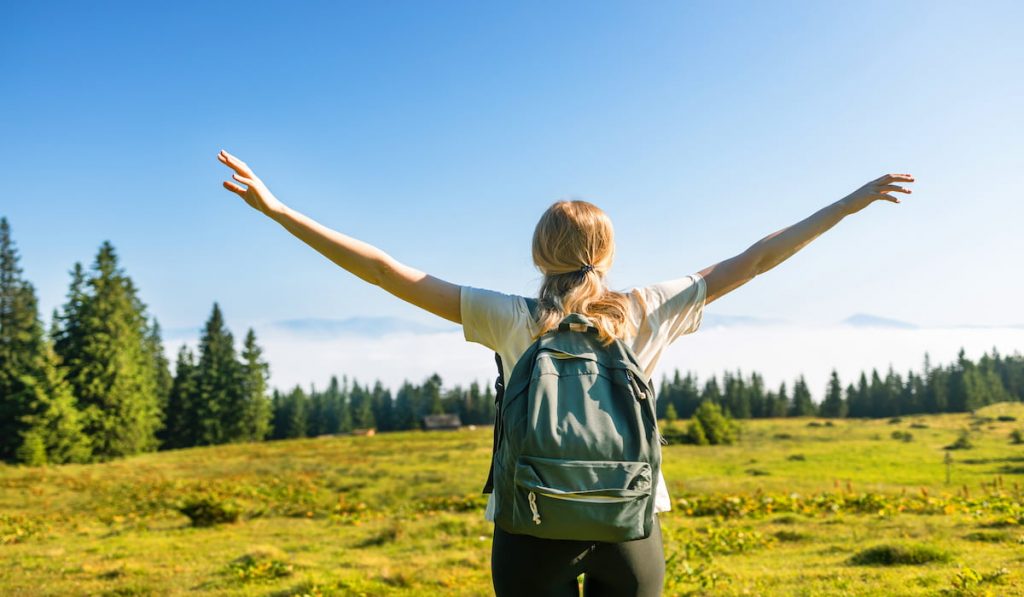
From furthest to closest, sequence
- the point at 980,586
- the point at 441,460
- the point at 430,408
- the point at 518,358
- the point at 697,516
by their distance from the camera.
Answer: the point at 430,408
the point at 441,460
the point at 697,516
the point at 980,586
the point at 518,358

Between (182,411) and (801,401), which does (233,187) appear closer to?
(182,411)

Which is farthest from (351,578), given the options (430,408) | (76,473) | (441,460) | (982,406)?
(430,408)

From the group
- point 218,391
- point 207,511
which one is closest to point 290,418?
point 218,391

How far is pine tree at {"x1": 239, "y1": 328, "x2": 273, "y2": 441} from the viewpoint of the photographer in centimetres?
5925

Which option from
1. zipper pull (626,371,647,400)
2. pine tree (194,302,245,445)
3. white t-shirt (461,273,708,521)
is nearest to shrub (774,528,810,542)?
white t-shirt (461,273,708,521)

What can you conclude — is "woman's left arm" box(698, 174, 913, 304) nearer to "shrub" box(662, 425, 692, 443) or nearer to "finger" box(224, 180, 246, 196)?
"finger" box(224, 180, 246, 196)

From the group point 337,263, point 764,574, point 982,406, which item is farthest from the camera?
point 982,406

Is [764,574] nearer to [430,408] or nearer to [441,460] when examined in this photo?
[441,460]

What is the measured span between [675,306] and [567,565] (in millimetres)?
991

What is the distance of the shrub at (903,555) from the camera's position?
7.14 m

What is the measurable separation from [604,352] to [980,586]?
214 inches

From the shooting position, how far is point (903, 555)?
7.18 metres

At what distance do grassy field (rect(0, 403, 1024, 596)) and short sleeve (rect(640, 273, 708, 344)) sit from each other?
4.83 m

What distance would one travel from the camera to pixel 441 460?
29375 mm
